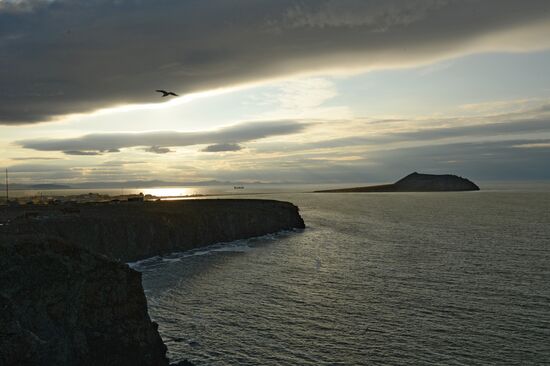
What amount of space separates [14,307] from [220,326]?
13946 millimetres

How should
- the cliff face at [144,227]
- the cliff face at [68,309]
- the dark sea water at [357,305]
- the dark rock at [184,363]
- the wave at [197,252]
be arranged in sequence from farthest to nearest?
1. the wave at [197,252]
2. the cliff face at [144,227]
3. the dark sea water at [357,305]
4. the dark rock at [184,363]
5. the cliff face at [68,309]

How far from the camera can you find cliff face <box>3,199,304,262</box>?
54.7 m

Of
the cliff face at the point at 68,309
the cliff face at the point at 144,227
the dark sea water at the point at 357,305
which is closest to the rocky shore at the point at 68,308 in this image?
the cliff face at the point at 68,309

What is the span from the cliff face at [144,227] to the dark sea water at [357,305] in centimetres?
576

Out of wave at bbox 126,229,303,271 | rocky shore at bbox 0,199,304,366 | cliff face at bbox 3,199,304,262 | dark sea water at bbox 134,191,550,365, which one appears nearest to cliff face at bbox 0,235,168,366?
rocky shore at bbox 0,199,304,366

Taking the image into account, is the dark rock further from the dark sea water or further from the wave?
the wave

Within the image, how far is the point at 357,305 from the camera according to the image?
108ft

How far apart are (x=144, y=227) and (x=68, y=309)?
1791 inches

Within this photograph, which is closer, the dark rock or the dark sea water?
the dark rock

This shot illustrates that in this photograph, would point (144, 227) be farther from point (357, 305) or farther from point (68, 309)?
point (68, 309)

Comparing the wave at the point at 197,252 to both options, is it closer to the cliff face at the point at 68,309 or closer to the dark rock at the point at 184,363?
the dark rock at the point at 184,363

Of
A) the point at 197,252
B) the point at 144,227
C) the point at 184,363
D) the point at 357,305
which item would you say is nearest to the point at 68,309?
the point at 184,363

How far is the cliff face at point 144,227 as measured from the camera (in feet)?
180

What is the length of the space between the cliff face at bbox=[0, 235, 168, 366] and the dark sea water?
14.4ft
